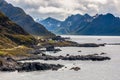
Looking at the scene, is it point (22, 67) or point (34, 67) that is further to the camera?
point (34, 67)

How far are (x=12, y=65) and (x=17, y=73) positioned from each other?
15.2 metres

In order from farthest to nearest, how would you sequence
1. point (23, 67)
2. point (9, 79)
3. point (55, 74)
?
point (23, 67), point (55, 74), point (9, 79)

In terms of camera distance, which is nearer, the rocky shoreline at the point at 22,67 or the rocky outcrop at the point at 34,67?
the rocky shoreline at the point at 22,67

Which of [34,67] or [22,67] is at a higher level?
[22,67]

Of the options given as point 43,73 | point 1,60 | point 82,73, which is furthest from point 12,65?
point 82,73

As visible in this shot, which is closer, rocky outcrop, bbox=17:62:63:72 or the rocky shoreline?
the rocky shoreline

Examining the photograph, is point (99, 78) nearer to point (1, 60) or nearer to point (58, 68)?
point (58, 68)

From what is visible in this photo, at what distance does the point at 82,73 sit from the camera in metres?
177

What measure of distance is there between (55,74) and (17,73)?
21.0 metres

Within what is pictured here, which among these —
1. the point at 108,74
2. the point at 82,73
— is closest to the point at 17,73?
the point at 82,73

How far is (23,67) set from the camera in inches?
7338

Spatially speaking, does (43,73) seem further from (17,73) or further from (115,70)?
(115,70)

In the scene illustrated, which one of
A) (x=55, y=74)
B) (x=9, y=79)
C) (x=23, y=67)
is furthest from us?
(x=23, y=67)

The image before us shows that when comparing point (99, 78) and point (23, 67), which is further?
point (23, 67)
